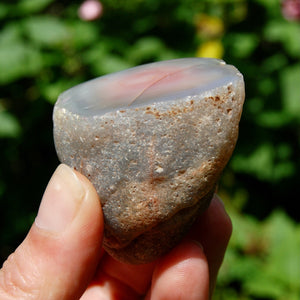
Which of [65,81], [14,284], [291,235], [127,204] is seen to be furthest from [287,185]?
[14,284]

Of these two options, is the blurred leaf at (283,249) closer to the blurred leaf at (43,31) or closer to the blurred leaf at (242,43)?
the blurred leaf at (242,43)

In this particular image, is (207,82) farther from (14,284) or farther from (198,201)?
(14,284)

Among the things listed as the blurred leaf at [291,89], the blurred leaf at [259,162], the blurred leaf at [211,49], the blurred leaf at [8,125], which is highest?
the blurred leaf at [8,125]

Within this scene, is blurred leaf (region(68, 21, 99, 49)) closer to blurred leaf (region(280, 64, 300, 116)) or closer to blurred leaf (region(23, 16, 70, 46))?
blurred leaf (region(23, 16, 70, 46))

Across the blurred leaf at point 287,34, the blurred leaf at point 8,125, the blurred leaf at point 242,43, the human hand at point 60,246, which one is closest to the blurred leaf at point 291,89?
the blurred leaf at point 287,34

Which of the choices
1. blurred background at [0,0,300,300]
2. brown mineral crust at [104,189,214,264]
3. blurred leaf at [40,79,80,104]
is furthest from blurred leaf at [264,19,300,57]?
brown mineral crust at [104,189,214,264]

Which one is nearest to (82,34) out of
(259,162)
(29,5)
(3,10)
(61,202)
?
(29,5)

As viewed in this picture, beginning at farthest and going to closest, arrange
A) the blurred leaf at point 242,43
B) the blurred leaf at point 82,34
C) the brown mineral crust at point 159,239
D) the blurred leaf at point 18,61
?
the blurred leaf at point 242,43 < the blurred leaf at point 82,34 < the blurred leaf at point 18,61 < the brown mineral crust at point 159,239
